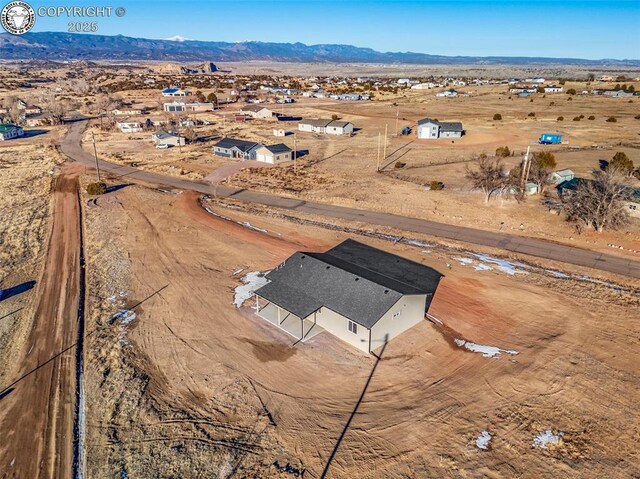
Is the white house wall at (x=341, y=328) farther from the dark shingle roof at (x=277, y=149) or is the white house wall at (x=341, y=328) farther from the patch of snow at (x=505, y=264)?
the dark shingle roof at (x=277, y=149)

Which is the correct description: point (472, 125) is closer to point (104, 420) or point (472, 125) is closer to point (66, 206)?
point (66, 206)

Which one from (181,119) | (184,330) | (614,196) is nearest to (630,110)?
(614,196)

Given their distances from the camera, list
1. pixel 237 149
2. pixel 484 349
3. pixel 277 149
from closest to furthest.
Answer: pixel 484 349 < pixel 277 149 < pixel 237 149

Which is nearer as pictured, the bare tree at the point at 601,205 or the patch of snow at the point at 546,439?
the patch of snow at the point at 546,439

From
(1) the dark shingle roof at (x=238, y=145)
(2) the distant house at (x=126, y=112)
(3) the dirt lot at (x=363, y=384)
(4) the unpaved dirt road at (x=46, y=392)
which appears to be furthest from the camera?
(2) the distant house at (x=126, y=112)

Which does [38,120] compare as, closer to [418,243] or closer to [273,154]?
[273,154]

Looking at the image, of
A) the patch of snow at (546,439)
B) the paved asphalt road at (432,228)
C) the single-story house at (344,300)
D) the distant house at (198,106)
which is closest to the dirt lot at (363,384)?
the patch of snow at (546,439)

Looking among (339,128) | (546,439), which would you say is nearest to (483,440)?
(546,439)

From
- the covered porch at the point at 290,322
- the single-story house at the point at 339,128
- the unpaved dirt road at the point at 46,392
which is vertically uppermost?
the single-story house at the point at 339,128
